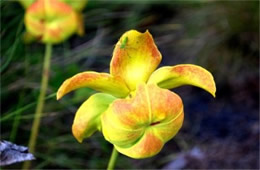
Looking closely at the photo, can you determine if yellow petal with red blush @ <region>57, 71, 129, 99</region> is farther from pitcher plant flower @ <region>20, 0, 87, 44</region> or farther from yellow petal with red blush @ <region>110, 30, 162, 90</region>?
pitcher plant flower @ <region>20, 0, 87, 44</region>

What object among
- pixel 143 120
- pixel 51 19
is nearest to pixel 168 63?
pixel 51 19

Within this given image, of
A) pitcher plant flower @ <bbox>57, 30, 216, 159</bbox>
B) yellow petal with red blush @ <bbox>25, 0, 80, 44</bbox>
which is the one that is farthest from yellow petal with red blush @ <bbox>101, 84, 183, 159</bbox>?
yellow petal with red blush @ <bbox>25, 0, 80, 44</bbox>

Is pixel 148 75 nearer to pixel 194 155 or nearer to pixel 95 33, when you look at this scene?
pixel 194 155

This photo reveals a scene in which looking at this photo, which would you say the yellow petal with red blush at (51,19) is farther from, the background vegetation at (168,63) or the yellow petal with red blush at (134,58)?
the yellow petal with red blush at (134,58)

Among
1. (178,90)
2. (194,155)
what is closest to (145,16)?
(178,90)

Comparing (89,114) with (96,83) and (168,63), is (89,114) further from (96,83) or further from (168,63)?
(168,63)

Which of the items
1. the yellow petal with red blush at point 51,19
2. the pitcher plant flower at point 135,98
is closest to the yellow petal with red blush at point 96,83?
the pitcher plant flower at point 135,98
